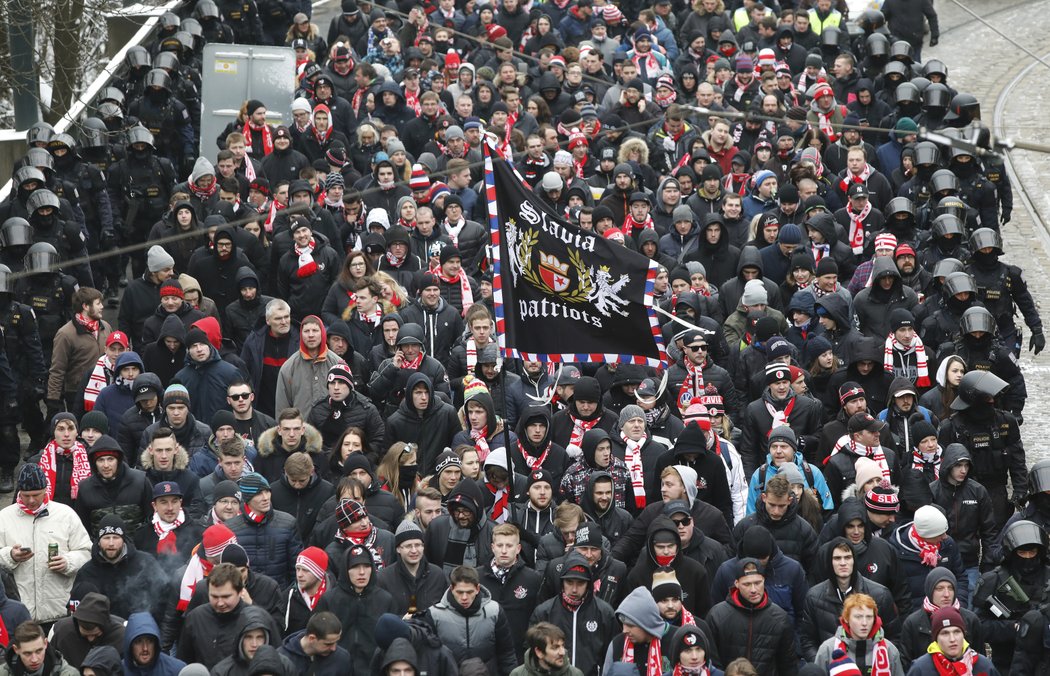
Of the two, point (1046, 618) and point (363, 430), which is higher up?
point (1046, 618)

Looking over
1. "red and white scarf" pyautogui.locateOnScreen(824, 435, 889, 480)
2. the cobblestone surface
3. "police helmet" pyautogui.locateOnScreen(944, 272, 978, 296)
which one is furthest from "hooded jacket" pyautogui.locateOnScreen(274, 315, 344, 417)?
the cobblestone surface

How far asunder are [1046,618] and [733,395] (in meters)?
3.98

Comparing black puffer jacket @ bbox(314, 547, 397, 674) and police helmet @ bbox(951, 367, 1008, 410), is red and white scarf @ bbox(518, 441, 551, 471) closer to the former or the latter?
black puffer jacket @ bbox(314, 547, 397, 674)

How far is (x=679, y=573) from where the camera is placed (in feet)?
39.4

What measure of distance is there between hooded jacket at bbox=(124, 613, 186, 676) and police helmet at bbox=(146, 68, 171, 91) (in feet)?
39.0

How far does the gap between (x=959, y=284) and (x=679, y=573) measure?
17.5ft

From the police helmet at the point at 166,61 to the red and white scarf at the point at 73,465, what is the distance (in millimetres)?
9694

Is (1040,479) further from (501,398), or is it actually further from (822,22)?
(822,22)

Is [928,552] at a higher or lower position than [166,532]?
higher

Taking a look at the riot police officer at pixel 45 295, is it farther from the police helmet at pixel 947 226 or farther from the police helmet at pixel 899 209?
the police helmet at pixel 947 226

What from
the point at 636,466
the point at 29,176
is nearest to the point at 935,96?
the point at 636,466

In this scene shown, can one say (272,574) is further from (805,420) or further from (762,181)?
(762,181)

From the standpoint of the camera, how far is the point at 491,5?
86.0ft

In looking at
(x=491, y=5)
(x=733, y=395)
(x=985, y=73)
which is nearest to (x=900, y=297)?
(x=733, y=395)
